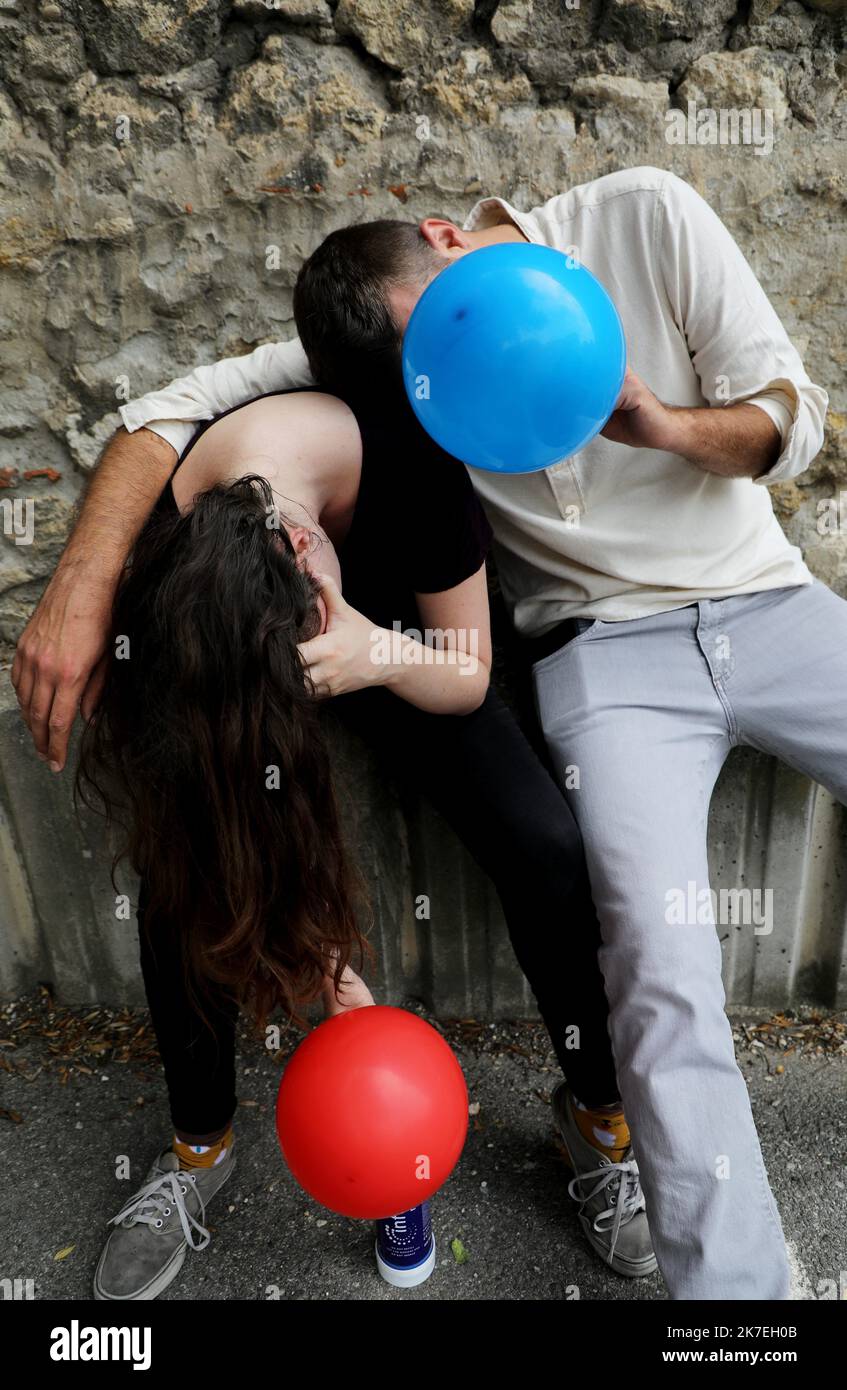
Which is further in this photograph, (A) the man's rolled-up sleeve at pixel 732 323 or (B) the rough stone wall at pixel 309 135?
(B) the rough stone wall at pixel 309 135

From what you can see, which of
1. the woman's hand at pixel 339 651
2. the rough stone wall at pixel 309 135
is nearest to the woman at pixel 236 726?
the woman's hand at pixel 339 651

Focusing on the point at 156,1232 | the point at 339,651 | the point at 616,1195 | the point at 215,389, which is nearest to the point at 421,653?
the point at 339,651

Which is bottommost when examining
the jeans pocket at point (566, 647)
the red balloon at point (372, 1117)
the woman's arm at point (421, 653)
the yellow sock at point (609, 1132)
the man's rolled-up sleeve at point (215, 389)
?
the yellow sock at point (609, 1132)

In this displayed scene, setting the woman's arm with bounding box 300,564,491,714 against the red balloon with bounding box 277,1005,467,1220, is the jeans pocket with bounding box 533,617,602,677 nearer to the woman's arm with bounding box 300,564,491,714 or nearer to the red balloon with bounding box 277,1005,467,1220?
the woman's arm with bounding box 300,564,491,714

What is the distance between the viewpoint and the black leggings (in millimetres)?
1838

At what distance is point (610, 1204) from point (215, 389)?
70.4 inches

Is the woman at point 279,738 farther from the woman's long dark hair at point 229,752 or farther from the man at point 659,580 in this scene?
the man at point 659,580

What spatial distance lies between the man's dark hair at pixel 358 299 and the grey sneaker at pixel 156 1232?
158cm

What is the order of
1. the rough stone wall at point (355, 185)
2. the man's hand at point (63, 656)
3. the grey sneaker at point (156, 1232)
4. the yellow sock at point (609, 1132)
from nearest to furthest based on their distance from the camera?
the man's hand at point (63, 656)
the grey sneaker at point (156, 1232)
the yellow sock at point (609, 1132)
the rough stone wall at point (355, 185)

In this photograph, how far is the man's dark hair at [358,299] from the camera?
6.13 feet

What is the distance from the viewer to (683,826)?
1.82 m

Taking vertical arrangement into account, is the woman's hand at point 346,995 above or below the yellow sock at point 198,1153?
above
